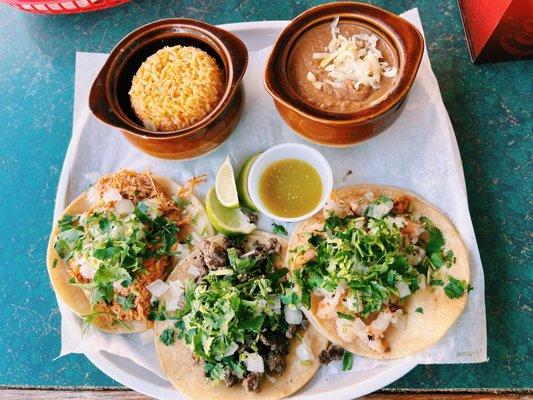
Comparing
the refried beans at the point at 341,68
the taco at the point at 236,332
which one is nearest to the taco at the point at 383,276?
the taco at the point at 236,332

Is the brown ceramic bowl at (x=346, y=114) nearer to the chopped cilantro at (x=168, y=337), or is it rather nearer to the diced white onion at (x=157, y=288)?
the diced white onion at (x=157, y=288)

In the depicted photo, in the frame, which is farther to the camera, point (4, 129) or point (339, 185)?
point (4, 129)

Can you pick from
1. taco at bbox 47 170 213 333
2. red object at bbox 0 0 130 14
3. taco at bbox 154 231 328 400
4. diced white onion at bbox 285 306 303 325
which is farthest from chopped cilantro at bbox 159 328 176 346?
red object at bbox 0 0 130 14

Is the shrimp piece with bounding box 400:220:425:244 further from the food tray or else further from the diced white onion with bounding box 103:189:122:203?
the diced white onion with bounding box 103:189:122:203

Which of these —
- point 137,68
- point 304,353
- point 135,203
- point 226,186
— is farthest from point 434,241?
point 137,68

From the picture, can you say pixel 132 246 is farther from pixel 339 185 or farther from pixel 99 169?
pixel 339 185

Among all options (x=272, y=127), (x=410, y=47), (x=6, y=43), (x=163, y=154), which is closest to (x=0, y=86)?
(x=6, y=43)

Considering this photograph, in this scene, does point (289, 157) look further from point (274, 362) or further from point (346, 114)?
point (274, 362)
